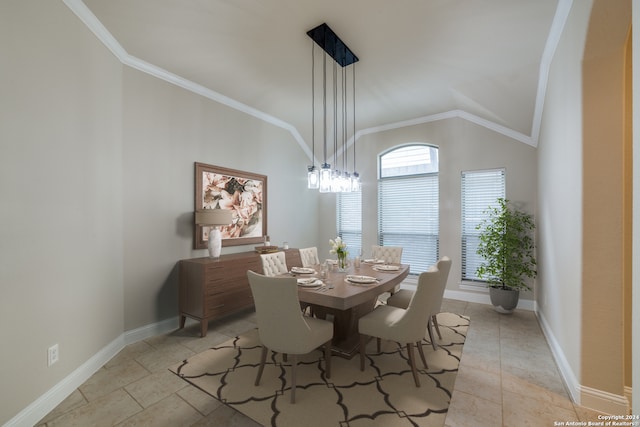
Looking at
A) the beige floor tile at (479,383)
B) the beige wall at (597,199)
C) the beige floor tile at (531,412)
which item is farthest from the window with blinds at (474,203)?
the beige floor tile at (531,412)

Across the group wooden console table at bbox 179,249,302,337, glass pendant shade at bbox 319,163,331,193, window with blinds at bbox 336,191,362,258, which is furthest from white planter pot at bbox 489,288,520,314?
wooden console table at bbox 179,249,302,337

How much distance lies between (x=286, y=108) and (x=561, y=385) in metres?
4.71

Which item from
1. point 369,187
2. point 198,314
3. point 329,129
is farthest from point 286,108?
point 198,314

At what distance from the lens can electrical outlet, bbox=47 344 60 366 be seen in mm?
2018

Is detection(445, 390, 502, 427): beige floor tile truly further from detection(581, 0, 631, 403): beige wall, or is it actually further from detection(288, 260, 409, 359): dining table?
detection(288, 260, 409, 359): dining table

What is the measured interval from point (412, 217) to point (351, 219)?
132cm

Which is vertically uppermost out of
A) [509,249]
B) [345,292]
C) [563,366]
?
[509,249]

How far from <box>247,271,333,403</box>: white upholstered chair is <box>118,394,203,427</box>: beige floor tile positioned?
0.56 meters

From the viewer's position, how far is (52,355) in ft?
6.73

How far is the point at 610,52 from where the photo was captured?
6.34 feet

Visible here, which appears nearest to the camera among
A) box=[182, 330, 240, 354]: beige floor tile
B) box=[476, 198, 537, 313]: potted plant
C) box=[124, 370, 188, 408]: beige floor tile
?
box=[124, 370, 188, 408]: beige floor tile

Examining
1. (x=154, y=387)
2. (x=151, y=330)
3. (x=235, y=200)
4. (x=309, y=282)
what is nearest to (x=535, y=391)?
(x=309, y=282)

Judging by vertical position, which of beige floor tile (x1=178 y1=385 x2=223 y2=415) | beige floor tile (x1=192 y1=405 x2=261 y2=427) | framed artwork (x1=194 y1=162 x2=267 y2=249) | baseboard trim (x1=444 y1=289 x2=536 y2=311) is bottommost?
beige floor tile (x1=178 y1=385 x2=223 y2=415)

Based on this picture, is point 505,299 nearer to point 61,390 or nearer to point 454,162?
point 454,162
